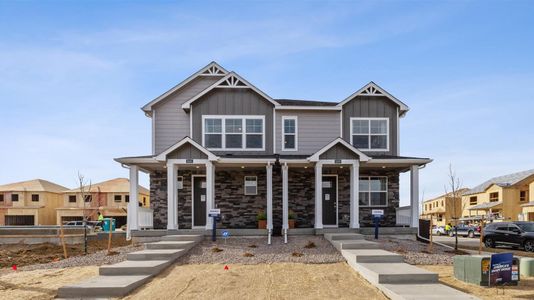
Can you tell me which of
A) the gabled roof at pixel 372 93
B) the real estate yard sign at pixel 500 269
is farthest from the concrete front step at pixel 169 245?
the gabled roof at pixel 372 93

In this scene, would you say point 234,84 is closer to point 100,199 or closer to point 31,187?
point 100,199

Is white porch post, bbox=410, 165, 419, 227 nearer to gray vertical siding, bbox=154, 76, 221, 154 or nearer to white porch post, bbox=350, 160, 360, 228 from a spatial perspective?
white porch post, bbox=350, 160, 360, 228

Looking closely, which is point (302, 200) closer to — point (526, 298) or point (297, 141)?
point (297, 141)

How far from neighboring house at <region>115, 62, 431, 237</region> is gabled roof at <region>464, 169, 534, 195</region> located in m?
38.5

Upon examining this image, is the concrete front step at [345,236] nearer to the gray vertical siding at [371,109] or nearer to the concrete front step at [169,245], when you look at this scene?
the concrete front step at [169,245]

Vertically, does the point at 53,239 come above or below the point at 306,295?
below

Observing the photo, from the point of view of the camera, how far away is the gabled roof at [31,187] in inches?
1879

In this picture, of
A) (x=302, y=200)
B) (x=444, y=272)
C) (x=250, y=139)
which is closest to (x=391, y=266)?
(x=444, y=272)

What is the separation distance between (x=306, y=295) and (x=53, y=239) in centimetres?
1901

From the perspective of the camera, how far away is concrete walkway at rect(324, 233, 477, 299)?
26.5 feet

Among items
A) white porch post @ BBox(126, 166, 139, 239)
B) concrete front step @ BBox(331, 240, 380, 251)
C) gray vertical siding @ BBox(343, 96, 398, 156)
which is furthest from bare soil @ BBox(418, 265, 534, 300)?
white porch post @ BBox(126, 166, 139, 239)

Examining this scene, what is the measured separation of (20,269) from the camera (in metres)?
12.7

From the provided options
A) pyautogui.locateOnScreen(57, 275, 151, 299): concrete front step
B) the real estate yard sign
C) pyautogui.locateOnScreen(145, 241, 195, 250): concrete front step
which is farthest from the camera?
pyautogui.locateOnScreen(145, 241, 195, 250): concrete front step

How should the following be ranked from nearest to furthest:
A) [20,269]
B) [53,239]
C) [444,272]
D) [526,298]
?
1. [526,298]
2. [444,272]
3. [20,269]
4. [53,239]
